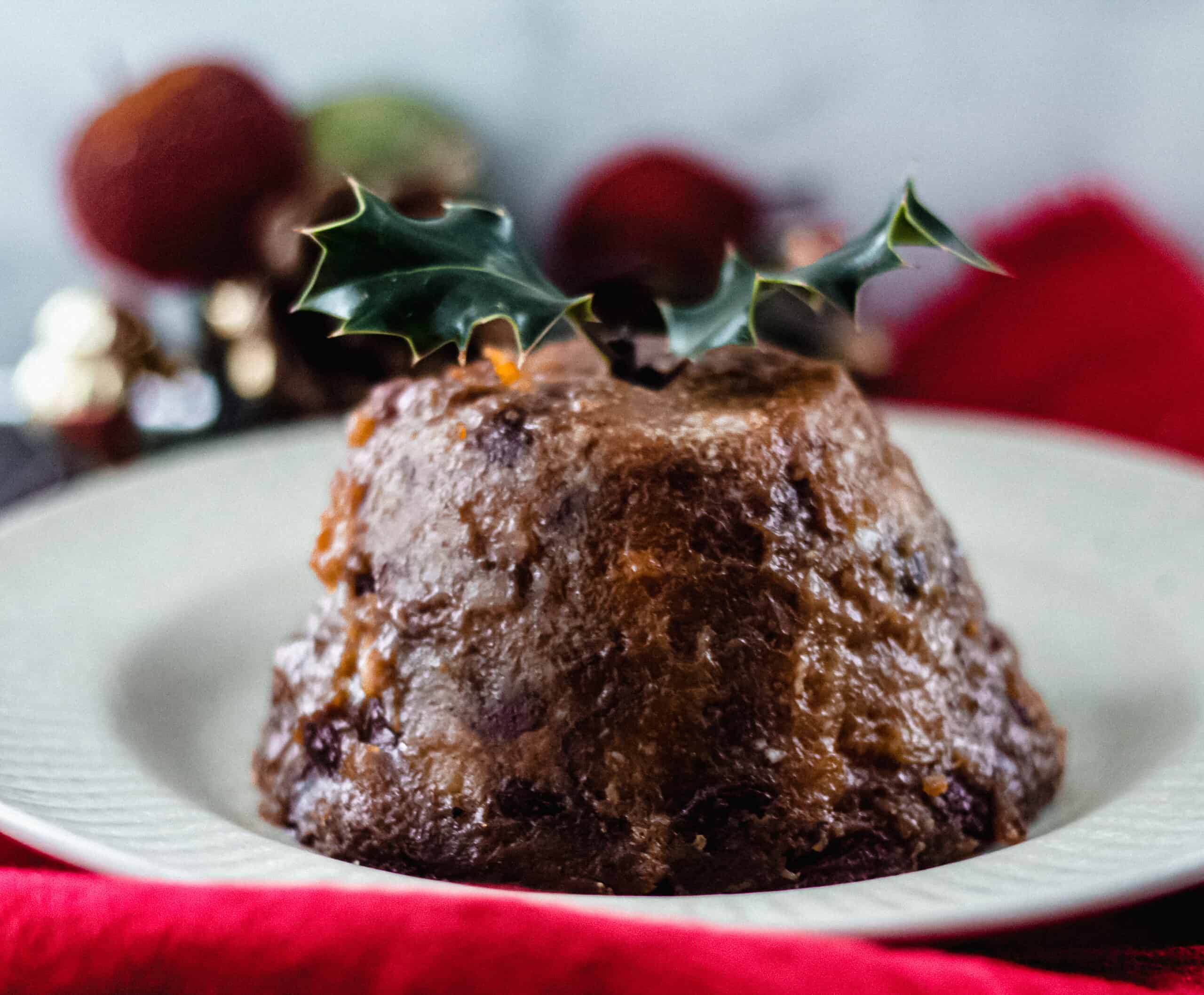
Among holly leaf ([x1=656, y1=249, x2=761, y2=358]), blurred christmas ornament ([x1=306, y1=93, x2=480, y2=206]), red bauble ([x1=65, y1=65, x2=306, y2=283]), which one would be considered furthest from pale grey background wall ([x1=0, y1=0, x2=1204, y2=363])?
holly leaf ([x1=656, y1=249, x2=761, y2=358])

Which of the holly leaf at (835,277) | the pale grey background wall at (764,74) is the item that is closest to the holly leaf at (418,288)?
the holly leaf at (835,277)

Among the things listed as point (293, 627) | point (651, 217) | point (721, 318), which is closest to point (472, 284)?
point (721, 318)

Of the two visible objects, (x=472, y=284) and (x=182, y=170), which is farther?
(x=182, y=170)

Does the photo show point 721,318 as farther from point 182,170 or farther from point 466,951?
point 182,170

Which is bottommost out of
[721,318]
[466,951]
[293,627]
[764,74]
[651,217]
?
[293,627]

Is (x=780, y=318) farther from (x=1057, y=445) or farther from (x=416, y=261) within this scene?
(x=416, y=261)

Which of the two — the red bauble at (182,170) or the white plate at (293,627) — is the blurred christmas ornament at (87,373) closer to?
the red bauble at (182,170)
